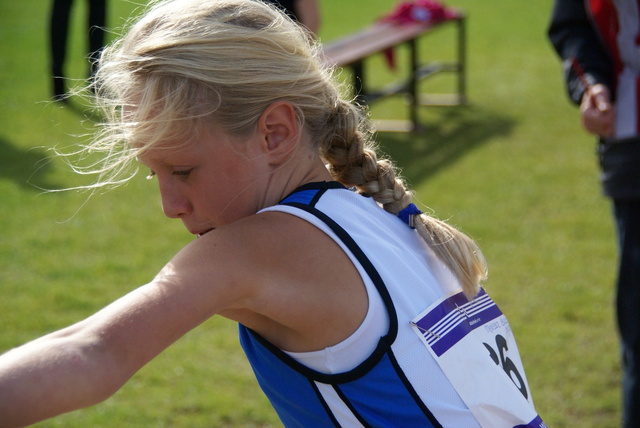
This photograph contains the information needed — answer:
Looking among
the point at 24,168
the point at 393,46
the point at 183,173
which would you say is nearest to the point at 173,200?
the point at 183,173

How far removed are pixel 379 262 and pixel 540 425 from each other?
49 centimetres

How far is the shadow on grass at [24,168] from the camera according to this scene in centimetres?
679

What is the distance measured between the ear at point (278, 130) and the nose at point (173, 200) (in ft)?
0.58

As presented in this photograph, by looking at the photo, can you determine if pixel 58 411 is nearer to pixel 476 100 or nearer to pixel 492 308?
pixel 492 308

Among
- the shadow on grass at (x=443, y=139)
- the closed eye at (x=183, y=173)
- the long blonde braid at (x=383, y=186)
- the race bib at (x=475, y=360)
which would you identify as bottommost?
the shadow on grass at (x=443, y=139)

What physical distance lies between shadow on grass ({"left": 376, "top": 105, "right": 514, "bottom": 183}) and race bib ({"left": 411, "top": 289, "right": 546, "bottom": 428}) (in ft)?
17.3

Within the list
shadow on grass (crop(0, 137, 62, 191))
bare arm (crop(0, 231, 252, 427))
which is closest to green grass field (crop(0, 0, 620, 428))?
shadow on grass (crop(0, 137, 62, 191))

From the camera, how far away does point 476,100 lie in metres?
9.80

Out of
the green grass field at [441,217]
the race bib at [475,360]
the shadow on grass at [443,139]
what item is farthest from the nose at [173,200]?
the shadow on grass at [443,139]

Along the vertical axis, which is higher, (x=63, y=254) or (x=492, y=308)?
(x=492, y=308)

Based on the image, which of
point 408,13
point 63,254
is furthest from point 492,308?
point 408,13

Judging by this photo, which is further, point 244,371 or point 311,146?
point 244,371

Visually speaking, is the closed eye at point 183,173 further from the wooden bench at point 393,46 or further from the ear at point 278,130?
the wooden bench at point 393,46

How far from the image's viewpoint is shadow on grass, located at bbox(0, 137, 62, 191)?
679cm
